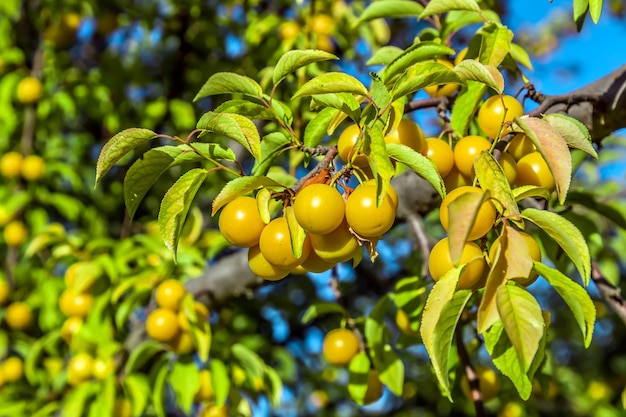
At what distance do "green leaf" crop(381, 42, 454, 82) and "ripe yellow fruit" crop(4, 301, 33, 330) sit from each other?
6.69 ft

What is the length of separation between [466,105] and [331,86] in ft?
1.01

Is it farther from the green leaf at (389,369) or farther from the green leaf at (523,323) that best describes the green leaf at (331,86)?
the green leaf at (389,369)

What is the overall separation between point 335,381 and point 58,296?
154 centimetres

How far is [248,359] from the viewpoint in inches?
73.8

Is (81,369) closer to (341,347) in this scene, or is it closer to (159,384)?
(159,384)

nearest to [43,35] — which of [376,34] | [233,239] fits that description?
[376,34]

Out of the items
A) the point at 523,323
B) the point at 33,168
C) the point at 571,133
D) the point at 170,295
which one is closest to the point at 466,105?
the point at 571,133

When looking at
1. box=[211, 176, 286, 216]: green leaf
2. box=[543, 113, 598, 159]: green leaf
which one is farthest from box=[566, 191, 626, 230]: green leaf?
box=[211, 176, 286, 216]: green leaf

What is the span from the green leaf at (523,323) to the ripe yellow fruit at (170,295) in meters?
1.20

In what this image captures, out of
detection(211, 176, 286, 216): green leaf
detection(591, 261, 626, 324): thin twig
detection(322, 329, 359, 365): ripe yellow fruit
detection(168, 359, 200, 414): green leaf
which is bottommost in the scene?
detection(168, 359, 200, 414): green leaf

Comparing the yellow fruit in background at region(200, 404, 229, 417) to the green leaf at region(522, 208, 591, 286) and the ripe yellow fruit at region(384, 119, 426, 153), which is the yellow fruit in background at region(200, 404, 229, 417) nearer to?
the ripe yellow fruit at region(384, 119, 426, 153)

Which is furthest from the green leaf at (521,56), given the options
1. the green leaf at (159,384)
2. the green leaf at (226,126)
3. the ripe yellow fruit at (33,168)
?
the ripe yellow fruit at (33,168)

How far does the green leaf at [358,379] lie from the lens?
1362 mm

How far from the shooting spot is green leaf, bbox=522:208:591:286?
0.68 metres
